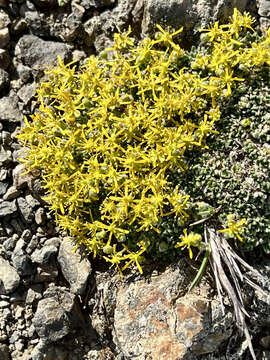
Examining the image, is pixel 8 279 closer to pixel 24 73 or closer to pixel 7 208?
pixel 7 208

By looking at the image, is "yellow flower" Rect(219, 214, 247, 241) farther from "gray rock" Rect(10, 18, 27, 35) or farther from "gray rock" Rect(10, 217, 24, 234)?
"gray rock" Rect(10, 18, 27, 35)

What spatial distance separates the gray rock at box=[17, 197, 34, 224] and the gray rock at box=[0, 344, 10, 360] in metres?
1.24

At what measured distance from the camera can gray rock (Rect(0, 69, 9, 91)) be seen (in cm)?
480

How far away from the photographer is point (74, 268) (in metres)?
4.27

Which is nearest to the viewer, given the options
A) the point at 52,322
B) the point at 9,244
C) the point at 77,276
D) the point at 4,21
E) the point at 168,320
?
the point at 168,320

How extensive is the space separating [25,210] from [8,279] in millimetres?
717

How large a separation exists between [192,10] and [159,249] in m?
2.34

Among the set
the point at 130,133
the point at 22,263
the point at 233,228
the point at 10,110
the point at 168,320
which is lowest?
the point at 22,263

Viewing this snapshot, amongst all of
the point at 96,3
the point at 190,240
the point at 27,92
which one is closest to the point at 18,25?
the point at 27,92

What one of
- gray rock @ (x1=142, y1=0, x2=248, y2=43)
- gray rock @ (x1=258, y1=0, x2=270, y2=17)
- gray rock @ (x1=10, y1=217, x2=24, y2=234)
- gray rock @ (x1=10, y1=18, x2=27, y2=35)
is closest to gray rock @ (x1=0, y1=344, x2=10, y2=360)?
gray rock @ (x1=10, y1=217, x2=24, y2=234)

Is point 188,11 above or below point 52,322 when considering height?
above

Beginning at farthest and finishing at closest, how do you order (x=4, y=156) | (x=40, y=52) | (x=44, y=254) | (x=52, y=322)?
(x=40, y=52), (x=4, y=156), (x=44, y=254), (x=52, y=322)

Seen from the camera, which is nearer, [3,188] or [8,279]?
[8,279]

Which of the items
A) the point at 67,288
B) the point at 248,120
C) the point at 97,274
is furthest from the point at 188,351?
the point at 248,120
